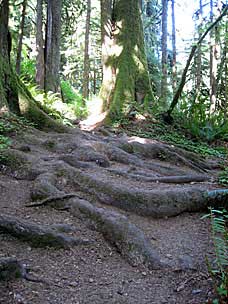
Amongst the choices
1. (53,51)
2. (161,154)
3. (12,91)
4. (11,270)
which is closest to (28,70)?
(53,51)

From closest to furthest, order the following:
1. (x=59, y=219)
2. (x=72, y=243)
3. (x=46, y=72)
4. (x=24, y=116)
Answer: (x=72, y=243), (x=59, y=219), (x=24, y=116), (x=46, y=72)

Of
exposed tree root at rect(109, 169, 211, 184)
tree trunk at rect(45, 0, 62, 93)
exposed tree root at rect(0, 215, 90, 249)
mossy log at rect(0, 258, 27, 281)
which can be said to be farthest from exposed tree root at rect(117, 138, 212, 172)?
tree trunk at rect(45, 0, 62, 93)

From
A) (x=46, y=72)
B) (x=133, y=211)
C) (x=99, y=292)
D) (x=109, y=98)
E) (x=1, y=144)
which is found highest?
(x=46, y=72)

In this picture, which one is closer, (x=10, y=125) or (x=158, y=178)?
(x=158, y=178)

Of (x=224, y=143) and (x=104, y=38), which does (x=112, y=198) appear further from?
(x=104, y=38)

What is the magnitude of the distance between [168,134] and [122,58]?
10.3 feet

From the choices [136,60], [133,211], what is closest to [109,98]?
[136,60]

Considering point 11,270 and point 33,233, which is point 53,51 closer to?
point 33,233

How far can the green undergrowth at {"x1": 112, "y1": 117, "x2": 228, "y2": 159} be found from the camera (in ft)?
30.6

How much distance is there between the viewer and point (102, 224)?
4012 millimetres

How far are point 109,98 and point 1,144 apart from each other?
6375mm

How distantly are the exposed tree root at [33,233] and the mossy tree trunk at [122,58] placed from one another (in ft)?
23.8

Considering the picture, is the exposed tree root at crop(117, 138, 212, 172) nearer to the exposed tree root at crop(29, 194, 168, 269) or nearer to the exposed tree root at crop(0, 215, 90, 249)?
the exposed tree root at crop(29, 194, 168, 269)

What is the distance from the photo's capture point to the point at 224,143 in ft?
35.7
